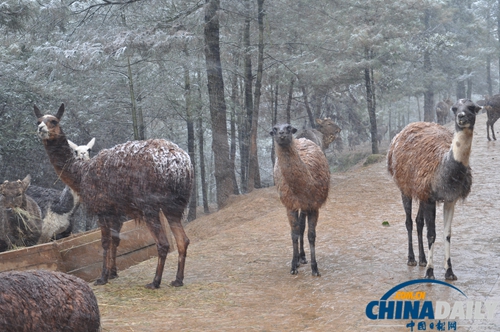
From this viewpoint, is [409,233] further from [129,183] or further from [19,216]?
[19,216]

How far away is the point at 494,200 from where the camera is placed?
9.06 metres

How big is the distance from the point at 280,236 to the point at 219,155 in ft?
12.7

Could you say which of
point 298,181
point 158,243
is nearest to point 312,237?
point 298,181

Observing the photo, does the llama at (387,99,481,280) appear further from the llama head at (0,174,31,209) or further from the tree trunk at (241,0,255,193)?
the tree trunk at (241,0,255,193)

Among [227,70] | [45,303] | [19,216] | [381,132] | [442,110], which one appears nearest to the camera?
[45,303]

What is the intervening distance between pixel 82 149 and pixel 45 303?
3.66 metres

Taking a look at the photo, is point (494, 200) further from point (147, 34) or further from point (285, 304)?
point (147, 34)

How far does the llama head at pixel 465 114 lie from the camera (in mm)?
5414

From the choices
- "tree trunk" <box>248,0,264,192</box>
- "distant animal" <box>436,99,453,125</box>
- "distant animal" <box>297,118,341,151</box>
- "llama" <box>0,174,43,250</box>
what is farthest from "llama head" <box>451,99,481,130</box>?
"distant animal" <box>436,99,453,125</box>

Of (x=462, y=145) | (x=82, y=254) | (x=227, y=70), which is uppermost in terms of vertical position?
(x=227, y=70)

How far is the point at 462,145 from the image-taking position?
5.51 metres

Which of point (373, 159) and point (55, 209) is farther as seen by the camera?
point (373, 159)

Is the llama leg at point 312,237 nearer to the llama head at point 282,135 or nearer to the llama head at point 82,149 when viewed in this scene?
the llama head at point 282,135

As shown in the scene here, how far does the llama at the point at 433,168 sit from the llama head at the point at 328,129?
7.65 m
